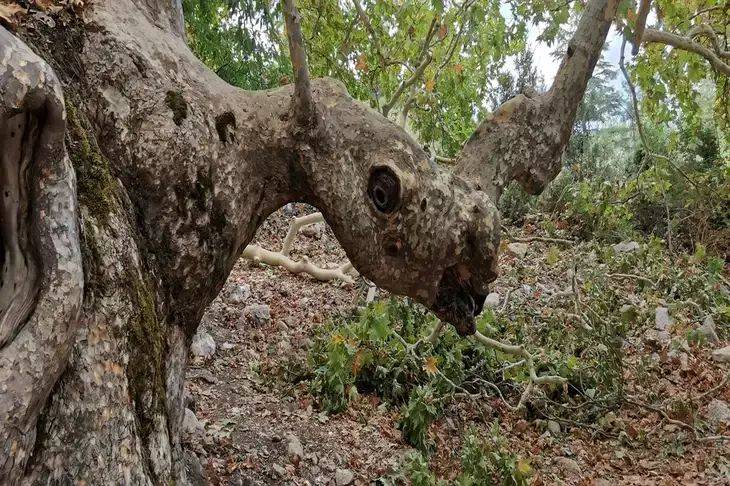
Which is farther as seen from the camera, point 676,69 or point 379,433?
point 676,69

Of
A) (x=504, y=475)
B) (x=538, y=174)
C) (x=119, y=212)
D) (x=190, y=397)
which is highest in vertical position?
(x=538, y=174)

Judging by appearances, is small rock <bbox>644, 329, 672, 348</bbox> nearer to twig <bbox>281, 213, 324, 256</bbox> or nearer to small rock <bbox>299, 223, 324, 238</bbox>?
twig <bbox>281, 213, 324, 256</bbox>

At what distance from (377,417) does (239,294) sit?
2.27 m

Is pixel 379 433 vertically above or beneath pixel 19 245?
beneath

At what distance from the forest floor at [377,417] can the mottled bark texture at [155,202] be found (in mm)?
1641

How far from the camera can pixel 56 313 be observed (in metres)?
1.41

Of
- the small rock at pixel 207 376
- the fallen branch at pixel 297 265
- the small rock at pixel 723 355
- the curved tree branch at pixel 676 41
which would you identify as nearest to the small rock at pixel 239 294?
the fallen branch at pixel 297 265

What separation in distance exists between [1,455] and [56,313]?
32cm

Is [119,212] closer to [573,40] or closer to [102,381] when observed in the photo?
[102,381]

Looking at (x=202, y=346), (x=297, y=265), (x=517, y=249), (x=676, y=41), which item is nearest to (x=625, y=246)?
(x=517, y=249)

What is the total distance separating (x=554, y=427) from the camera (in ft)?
16.7

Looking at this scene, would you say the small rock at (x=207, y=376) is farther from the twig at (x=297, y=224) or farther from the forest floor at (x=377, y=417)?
the twig at (x=297, y=224)

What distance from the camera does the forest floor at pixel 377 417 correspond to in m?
3.73

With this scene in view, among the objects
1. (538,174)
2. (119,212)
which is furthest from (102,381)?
(538,174)
